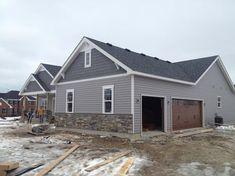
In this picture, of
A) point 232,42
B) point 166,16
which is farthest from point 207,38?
point 166,16

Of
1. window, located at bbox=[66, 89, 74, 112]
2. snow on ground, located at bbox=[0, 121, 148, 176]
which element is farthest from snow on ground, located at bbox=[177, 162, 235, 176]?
window, located at bbox=[66, 89, 74, 112]

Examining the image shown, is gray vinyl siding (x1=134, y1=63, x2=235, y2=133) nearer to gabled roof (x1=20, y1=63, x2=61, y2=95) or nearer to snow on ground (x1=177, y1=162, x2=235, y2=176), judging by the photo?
snow on ground (x1=177, y1=162, x2=235, y2=176)

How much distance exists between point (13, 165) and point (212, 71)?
17.9m

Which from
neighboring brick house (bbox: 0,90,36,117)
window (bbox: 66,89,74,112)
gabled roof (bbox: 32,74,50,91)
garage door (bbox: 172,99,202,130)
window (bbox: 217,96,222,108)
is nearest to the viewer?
garage door (bbox: 172,99,202,130)

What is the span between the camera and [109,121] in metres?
13.7

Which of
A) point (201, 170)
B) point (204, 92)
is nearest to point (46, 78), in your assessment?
point (204, 92)

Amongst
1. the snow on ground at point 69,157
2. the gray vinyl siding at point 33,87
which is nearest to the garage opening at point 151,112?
the snow on ground at point 69,157

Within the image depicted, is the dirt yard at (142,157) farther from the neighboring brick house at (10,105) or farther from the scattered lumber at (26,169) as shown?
the neighboring brick house at (10,105)

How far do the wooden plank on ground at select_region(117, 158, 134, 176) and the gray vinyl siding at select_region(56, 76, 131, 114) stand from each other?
4988 mm

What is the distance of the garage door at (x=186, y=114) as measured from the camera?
15.7 m

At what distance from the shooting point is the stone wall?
12.7 metres

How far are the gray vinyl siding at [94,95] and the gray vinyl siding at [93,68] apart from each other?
0.43 metres

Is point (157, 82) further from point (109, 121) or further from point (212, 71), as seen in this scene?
point (212, 71)

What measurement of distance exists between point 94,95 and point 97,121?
1.65 m
